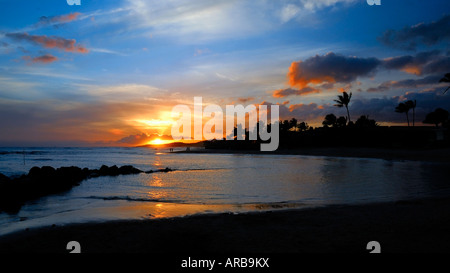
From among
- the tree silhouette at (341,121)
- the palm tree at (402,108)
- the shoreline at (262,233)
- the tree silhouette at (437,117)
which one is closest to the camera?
the shoreline at (262,233)

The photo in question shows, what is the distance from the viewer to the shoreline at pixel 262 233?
5965 millimetres

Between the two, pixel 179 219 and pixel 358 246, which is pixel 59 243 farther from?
pixel 358 246

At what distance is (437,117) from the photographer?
80.2 m

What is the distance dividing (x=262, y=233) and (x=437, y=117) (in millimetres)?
94203

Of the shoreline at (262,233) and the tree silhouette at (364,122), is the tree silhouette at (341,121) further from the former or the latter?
the shoreline at (262,233)

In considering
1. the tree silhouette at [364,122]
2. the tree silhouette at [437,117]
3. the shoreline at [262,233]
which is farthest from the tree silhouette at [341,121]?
the shoreline at [262,233]

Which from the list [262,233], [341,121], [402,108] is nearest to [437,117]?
[402,108]

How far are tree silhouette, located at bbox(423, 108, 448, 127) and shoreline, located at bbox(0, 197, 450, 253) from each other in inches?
3451

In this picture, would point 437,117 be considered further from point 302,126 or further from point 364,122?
point 302,126

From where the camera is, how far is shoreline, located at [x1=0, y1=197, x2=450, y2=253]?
5.96 metres

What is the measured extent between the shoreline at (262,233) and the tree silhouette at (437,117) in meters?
87.7

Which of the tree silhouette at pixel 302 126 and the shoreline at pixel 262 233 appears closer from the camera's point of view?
the shoreline at pixel 262 233

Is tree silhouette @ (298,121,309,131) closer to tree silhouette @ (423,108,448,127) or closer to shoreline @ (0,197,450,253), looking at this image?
tree silhouette @ (423,108,448,127)
